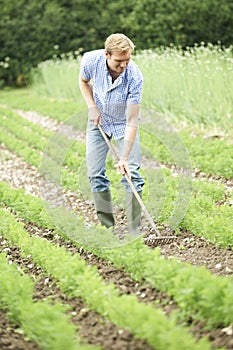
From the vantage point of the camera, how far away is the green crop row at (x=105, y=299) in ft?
11.9

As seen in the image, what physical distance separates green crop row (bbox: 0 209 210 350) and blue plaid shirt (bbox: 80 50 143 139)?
115 cm

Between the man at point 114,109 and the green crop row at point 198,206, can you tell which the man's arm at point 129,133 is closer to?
Answer: the man at point 114,109

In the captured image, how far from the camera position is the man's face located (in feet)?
17.8

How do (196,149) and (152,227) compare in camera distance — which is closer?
(152,227)

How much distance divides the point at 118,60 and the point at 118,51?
3.9 inches

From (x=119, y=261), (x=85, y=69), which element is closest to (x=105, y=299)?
(x=119, y=261)

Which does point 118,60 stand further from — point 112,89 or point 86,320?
point 86,320

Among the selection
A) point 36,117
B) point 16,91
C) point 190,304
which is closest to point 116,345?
point 190,304

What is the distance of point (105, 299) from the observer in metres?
4.38

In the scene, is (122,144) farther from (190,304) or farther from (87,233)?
(190,304)

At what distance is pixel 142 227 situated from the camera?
6.25 metres

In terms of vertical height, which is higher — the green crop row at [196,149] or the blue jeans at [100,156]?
the blue jeans at [100,156]

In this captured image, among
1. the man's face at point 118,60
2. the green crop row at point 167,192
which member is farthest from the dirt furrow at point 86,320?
the man's face at point 118,60

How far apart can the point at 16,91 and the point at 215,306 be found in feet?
67.0
